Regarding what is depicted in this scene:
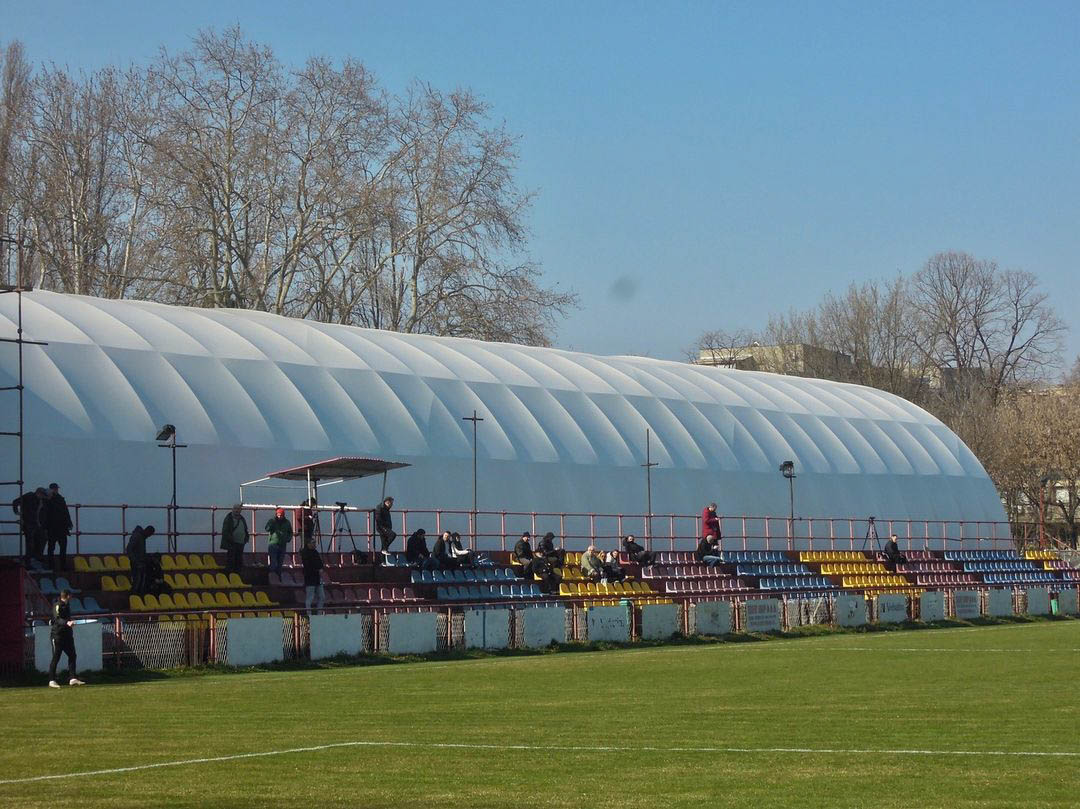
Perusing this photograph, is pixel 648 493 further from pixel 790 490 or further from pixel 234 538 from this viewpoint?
pixel 234 538

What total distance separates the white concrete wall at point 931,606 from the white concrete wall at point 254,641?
24.2 metres

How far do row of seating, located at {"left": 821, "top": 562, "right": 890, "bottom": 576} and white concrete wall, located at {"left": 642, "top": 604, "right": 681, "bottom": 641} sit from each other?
55.3 feet

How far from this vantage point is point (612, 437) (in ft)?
190

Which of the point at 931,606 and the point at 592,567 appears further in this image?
the point at 931,606

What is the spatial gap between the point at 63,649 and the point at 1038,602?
123 ft

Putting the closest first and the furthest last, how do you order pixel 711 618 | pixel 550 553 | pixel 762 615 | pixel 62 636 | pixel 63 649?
pixel 62 636 → pixel 63 649 → pixel 711 618 → pixel 762 615 → pixel 550 553

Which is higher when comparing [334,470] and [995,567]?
[334,470]

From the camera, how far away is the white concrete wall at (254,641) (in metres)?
32.1

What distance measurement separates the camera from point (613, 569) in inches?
1836

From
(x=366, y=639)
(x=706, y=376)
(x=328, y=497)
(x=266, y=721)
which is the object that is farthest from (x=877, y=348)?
(x=266, y=721)

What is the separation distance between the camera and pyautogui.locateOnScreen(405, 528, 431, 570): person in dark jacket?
42.8 m

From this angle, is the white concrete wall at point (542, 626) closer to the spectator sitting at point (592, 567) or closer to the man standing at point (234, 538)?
the man standing at point (234, 538)

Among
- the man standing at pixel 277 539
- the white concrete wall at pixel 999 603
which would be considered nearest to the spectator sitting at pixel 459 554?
the man standing at pixel 277 539

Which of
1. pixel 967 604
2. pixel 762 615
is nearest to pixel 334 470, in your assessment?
pixel 762 615
